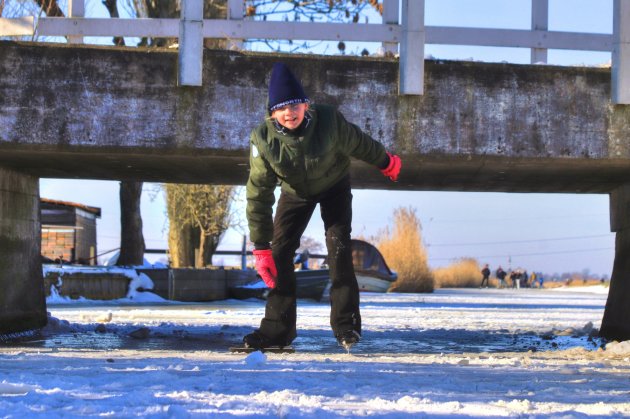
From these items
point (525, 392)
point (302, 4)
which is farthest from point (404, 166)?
point (302, 4)

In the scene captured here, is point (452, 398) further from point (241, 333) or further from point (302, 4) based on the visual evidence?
point (302, 4)

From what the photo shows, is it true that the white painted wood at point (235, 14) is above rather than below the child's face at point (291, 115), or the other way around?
above

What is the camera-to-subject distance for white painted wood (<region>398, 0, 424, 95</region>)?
6871 millimetres

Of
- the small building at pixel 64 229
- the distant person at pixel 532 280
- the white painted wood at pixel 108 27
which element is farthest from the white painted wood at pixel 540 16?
the distant person at pixel 532 280

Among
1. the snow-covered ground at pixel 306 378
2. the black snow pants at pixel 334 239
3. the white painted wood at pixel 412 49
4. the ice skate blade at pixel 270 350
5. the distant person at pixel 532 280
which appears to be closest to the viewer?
the snow-covered ground at pixel 306 378

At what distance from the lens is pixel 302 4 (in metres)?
17.8

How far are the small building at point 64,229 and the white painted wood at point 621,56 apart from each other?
77.9ft

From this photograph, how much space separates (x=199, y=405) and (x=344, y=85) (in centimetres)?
398

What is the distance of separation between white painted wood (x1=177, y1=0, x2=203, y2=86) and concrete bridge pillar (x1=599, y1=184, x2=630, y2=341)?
4.47 m

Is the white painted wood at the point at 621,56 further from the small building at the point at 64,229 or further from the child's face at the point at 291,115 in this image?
the small building at the point at 64,229

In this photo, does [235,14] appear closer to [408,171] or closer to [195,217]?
[408,171]

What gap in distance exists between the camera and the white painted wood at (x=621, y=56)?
694 centimetres

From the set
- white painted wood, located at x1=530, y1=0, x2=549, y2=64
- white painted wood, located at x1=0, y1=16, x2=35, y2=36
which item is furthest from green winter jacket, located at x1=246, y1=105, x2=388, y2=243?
white painted wood, located at x1=0, y1=16, x2=35, y2=36

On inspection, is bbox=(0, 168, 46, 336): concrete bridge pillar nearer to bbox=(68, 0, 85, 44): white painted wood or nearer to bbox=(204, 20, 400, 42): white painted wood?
bbox=(68, 0, 85, 44): white painted wood
